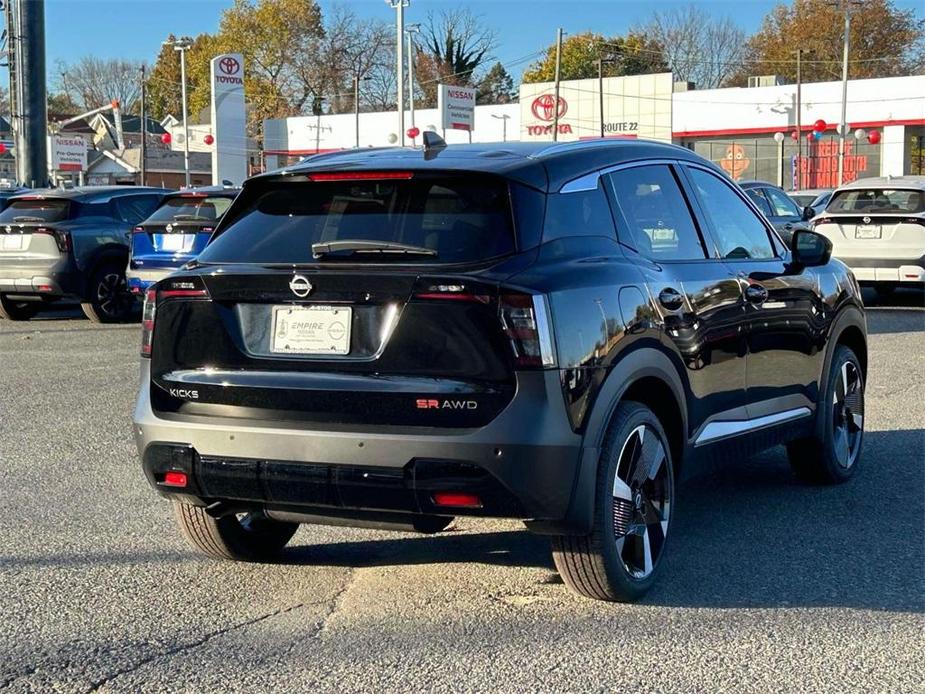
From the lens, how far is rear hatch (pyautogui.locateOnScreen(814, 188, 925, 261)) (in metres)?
15.9

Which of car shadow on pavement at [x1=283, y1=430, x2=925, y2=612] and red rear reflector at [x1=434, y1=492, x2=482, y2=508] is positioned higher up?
red rear reflector at [x1=434, y1=492, x2=482, y2=508]

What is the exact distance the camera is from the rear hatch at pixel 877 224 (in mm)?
15867

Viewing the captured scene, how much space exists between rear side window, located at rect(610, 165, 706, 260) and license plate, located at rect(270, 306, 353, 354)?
1.36 metres

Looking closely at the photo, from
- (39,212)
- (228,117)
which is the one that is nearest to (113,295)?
(39,212)

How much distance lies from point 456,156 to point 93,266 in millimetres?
11695

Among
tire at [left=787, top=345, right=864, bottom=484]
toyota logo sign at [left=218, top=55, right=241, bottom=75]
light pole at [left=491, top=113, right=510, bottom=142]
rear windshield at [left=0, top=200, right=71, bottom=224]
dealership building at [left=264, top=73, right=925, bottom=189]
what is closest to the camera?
tire at [left=787, top=345, right=864, bottom=484]

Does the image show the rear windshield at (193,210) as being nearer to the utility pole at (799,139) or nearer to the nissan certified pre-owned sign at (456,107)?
the nissan certified pre-owned sign at (456,107)

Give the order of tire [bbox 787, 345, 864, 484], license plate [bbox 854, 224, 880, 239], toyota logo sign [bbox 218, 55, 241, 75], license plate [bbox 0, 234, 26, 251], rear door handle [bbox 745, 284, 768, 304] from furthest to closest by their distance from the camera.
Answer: toyota logo sign [bbox 218, 55, 241, 75] < license plate [bbox 854, 224, 880, 239] < license plate [bbox 0, 234, 26, 251] < tire [bbox 787, 345, 864, 484] < rear door handle [bbox 745, 284, 768, 304]

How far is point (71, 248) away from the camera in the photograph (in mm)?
15312

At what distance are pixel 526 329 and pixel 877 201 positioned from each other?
1370 cm

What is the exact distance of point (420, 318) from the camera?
13.6 feet

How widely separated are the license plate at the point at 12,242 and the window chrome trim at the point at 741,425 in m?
11.8

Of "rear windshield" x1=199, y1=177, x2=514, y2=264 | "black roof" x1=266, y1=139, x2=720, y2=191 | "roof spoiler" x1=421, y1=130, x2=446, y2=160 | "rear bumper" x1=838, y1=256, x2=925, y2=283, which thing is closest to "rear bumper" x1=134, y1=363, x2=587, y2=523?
"rear windshield" x1=199, y1=177, x2=514, y2=264

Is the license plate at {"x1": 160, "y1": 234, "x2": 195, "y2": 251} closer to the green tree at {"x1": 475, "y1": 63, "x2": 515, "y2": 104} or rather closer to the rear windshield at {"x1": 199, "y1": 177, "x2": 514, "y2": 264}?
the rear windshield at {"x1": 199, "y1": 177, "x2": 514, "y2": 264}
